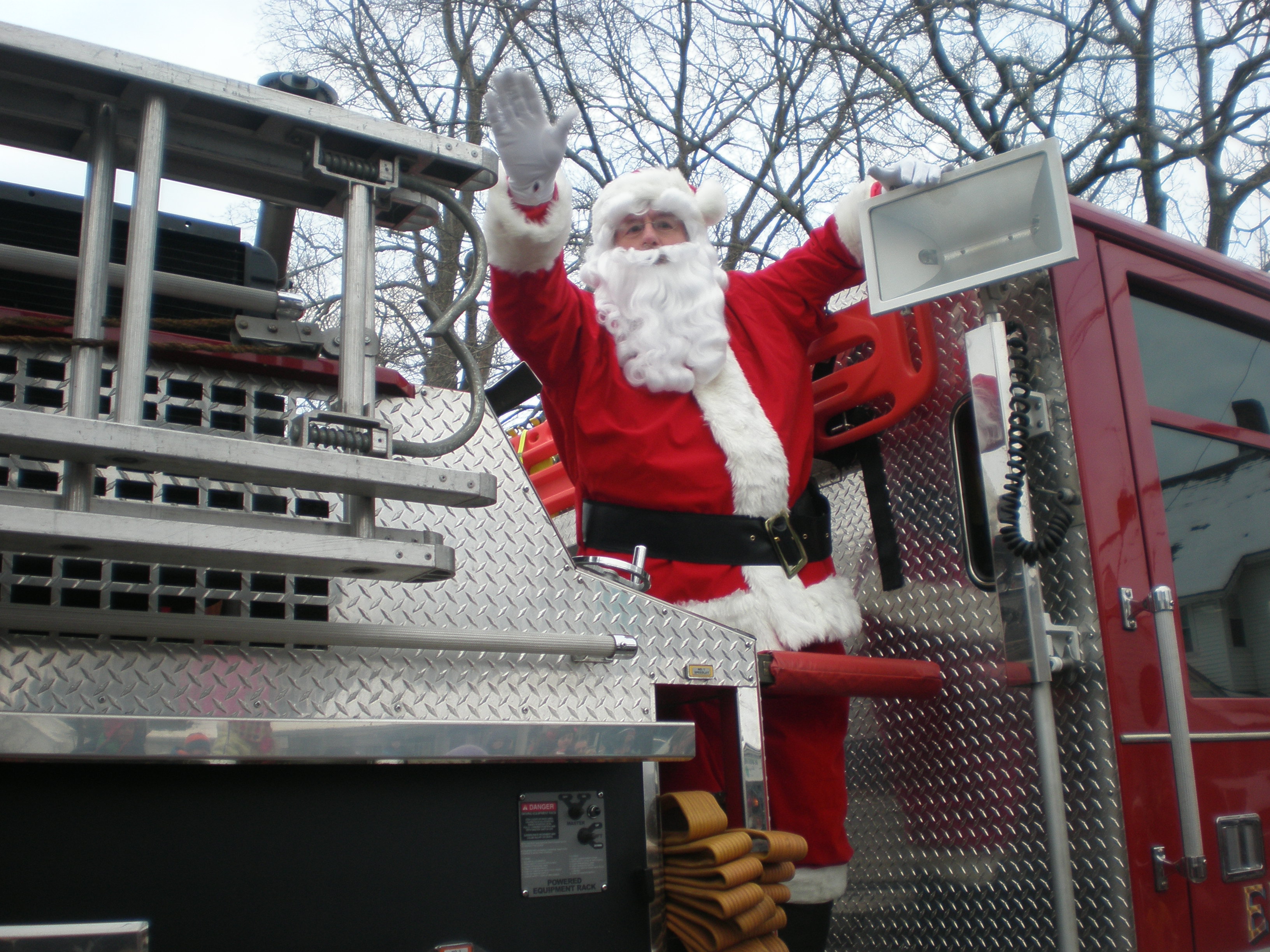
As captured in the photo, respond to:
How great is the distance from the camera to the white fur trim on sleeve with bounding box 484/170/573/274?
209 centimetres

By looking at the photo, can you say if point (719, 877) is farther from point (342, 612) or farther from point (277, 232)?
point (277, 232)

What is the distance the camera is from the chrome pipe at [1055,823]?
6.25 feet

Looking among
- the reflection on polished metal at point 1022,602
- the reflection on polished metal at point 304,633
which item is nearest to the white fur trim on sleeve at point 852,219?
the reflection on polished metal at point 1022,602

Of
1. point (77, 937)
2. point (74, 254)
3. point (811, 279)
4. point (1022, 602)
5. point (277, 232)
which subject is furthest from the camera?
point (811, 279)

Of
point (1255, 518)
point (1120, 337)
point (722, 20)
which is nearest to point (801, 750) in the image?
point (1120, 337)

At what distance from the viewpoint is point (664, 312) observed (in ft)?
8.41

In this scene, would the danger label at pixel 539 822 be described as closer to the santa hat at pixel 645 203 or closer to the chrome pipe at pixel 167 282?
the chrome pipe at pixel 167 282

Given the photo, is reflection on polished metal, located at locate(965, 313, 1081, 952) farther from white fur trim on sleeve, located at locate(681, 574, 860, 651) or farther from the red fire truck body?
white fur trim on sleeve, located at locate(681, 574, 860, 651)

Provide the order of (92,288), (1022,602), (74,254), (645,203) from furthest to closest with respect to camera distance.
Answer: (645,203) → (1022,602) → (74,254) → (92,288)

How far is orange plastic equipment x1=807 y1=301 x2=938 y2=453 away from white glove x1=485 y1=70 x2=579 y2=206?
848 mm

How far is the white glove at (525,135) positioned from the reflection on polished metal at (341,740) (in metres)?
0.87

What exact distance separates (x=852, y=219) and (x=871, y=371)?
36cm

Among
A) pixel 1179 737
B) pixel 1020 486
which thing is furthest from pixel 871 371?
pixel 1179 737

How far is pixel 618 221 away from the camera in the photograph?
285cm
